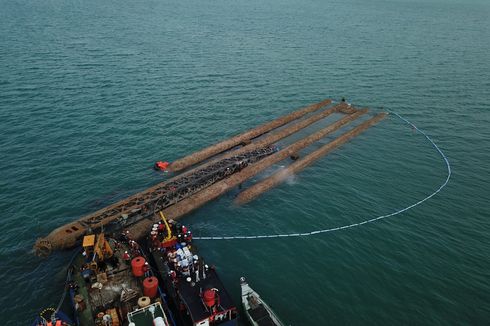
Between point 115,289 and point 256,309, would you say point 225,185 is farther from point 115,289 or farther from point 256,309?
point 115,289

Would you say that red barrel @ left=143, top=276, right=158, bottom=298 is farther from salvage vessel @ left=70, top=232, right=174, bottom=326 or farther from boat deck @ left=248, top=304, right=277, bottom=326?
boat deck @ left=248, top=304, right=277, bottom=326

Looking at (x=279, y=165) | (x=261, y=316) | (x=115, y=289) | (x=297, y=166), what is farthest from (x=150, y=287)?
(x=297, y=166)

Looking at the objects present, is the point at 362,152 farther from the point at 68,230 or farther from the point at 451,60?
the point at 451,60

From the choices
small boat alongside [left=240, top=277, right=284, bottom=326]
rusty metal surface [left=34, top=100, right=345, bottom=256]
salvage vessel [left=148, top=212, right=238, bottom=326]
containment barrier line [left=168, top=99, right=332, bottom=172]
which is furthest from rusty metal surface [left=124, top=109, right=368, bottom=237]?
small boat alongside [left=240, top=277, right=284, bottom=326]

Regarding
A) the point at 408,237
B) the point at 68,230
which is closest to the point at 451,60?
the point at 408,237

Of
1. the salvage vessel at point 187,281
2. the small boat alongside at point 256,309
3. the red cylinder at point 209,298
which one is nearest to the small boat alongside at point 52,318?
the salvage vessel at point 187,281
